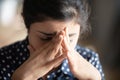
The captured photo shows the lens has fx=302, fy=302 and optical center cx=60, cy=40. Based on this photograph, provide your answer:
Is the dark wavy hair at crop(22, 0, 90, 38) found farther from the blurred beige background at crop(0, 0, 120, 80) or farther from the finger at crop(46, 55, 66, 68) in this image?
the blurred beige background at crop(0, 0, 120, 80)

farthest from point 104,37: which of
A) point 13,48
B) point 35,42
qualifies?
point 35,42

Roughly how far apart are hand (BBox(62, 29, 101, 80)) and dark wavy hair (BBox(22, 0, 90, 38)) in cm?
7

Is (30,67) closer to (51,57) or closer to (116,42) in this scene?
(51,57)

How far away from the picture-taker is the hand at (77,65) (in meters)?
0.91

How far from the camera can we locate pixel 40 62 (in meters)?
0.93

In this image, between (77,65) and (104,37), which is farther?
(104,37)

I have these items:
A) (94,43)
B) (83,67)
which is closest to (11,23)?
(94,43)

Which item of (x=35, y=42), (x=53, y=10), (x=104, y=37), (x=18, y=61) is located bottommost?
(x=104, y=37)

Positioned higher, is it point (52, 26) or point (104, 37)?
point (52, 26)

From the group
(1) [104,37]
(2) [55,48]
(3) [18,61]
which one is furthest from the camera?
(1) [104,37]

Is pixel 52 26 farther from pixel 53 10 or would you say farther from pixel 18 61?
pixel 18 61

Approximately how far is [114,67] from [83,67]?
1260mm

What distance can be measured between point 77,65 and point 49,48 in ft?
0.40

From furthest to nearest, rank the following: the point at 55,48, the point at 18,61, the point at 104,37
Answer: the point at 104,37 → the point at 18,61 → the point at 55,48
